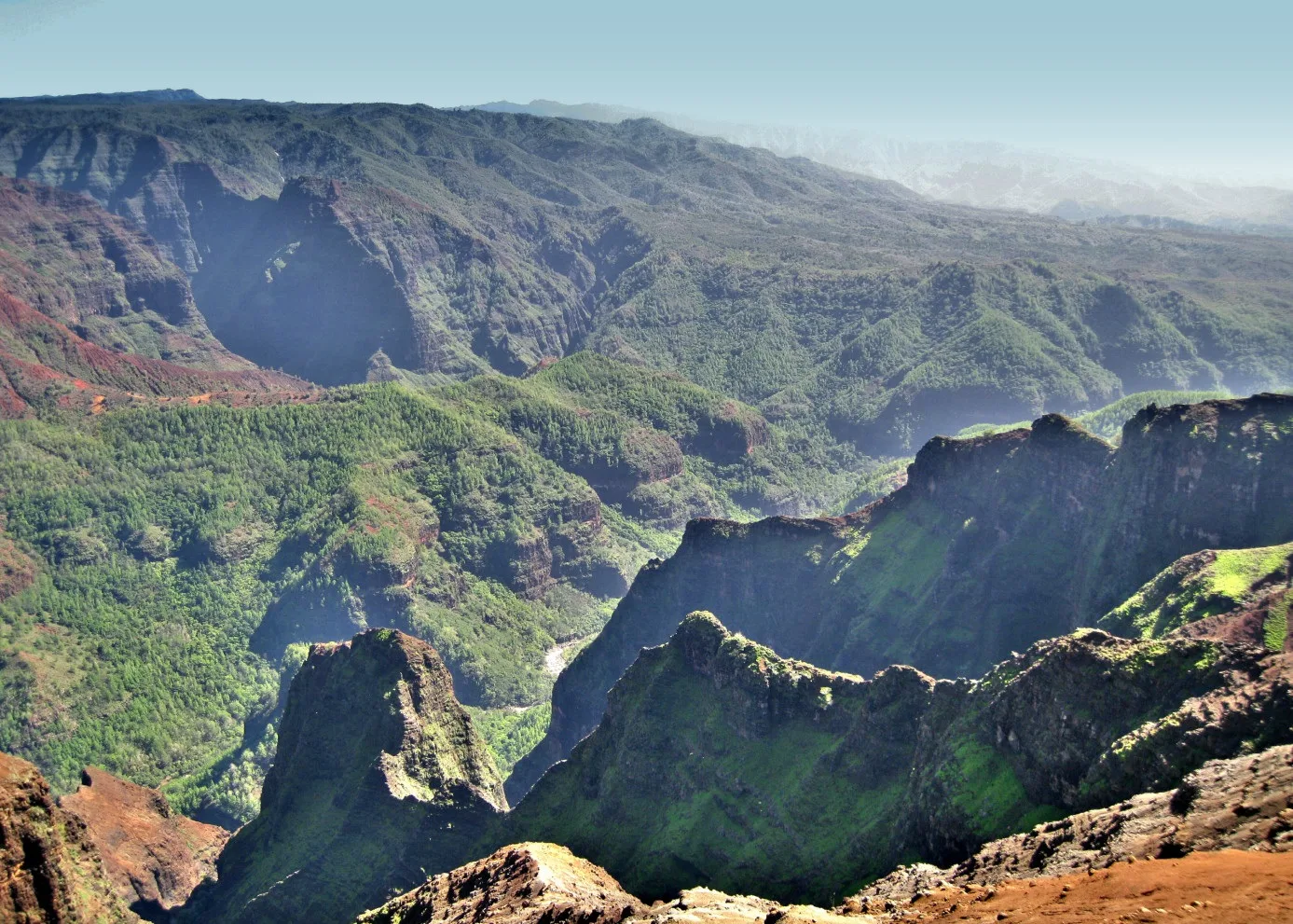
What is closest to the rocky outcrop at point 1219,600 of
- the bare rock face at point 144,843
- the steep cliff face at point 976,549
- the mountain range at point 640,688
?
the mountain range at point 640,688

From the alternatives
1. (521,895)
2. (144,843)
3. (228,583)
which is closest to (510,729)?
(144,843)

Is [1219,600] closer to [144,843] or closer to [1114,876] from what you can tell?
[1114,876]

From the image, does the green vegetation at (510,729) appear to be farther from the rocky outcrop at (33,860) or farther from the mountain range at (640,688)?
the rocky outcrop at (33,860)

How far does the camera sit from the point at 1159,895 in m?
33.4

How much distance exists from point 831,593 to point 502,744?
4895 centimetres

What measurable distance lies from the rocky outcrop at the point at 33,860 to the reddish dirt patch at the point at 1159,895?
47192 millimetres

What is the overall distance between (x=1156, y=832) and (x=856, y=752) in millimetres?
Answer: 32405

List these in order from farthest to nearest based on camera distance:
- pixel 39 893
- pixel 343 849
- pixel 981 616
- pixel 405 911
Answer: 1. pixel 981 616
2. pixel 343 849
3. pixel 405 911
4. pixel 39 893

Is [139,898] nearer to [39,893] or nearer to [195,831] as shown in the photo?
[195,831]

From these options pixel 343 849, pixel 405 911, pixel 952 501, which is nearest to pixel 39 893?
pixel 405 911

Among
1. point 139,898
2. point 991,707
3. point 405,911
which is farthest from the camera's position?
point 139,898

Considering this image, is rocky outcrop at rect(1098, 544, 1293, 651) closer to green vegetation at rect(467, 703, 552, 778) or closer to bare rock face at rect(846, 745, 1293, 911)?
bare rock face at rect(846, 745, 1293, 911)

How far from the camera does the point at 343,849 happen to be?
89688 millimetres

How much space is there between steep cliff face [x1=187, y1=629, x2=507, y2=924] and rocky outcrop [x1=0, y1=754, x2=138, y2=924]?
85.1 ft
